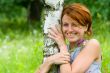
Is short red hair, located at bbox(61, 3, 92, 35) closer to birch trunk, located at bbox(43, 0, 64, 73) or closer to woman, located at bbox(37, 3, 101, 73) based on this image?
woman, located at bbox(37, 3, 101, 73)

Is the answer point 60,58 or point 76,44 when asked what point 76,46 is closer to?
point 76,44

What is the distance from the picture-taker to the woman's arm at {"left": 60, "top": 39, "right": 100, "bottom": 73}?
441 centimetres

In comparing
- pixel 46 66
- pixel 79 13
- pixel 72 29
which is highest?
pixel 79 13

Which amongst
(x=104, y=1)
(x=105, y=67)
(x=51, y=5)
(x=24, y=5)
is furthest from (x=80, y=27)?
(x=24, y=5)

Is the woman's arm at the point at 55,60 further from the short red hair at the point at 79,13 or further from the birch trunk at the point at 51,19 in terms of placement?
the short red hair at the point at 79,13

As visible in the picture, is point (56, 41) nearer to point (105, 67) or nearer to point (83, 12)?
point (83, 12)

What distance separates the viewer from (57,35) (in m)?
4.67

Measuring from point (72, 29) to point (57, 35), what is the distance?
0.22 metres

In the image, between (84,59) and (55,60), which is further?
(55,60)

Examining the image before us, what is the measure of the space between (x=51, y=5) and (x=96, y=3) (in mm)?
8751

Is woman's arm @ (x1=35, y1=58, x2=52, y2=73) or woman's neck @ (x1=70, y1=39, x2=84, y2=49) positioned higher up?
woman's neck @ (x1=70, y1=39, x2=84, y2=49)

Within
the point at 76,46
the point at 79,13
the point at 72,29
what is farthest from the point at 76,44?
the point at 79,13

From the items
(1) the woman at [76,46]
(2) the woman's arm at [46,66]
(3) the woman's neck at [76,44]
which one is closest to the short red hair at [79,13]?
(1) the woman at [76,46]

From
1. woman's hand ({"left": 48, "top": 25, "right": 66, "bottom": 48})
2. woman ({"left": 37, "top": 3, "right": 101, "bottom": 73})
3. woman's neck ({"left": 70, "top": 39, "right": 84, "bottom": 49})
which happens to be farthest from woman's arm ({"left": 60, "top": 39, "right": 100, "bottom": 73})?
woman's hand ({"left": 48, "top": 25, "right": 66, "bottom": 48})
